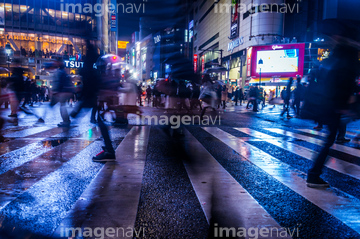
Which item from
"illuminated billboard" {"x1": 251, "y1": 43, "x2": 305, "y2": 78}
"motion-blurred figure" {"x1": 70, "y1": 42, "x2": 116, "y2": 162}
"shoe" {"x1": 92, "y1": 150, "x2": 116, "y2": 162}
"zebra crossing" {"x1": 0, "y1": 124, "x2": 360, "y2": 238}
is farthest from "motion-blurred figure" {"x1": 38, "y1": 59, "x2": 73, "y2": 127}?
"illuminated billboard" {"x1": 251, "y1": 43, "x2": 305, "y2": 78}

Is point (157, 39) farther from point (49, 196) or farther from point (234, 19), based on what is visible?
point (49, 196)

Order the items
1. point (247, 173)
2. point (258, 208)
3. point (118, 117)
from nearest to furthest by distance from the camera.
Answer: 1. point (258, 208)
2. point (247, 173)
3. point (118, 117)

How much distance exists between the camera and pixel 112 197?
10.2 ft

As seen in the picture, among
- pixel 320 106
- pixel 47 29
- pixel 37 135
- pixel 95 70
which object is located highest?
pixel 47 29

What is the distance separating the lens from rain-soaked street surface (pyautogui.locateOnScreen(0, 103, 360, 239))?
2.41 meters

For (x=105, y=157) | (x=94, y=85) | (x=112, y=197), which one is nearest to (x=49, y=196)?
(x=112, y=197)

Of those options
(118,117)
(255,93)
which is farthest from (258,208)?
(255,93)

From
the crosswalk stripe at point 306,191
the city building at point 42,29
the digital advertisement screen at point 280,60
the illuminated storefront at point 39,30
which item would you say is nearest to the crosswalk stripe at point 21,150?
the crosswalk stripe at point 306,191

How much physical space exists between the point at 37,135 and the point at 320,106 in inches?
266

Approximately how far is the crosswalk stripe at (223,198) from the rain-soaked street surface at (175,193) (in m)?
0.01

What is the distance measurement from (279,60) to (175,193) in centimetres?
4198

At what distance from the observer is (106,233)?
7.57 feet

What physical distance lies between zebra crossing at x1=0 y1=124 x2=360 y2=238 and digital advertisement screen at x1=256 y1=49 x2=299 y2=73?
125 ft

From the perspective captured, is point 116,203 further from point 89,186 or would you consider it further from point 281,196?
point 281,196
